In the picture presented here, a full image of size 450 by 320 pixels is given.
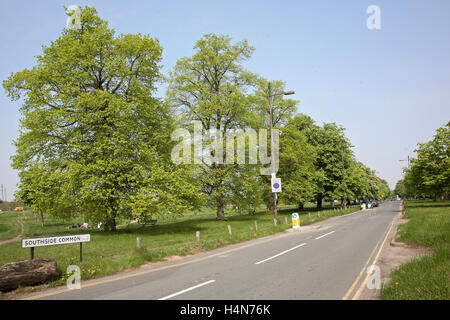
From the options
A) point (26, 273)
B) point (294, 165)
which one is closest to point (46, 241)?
point (26, 273)

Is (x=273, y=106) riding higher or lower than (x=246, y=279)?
higher

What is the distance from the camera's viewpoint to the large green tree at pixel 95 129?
65.7 feet

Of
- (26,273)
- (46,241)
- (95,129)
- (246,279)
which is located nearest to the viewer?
(246,279)

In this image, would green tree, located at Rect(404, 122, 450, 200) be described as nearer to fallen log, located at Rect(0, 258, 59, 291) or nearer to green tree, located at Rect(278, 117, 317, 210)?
green tree, located at Rect(278, 117, 317, 210)

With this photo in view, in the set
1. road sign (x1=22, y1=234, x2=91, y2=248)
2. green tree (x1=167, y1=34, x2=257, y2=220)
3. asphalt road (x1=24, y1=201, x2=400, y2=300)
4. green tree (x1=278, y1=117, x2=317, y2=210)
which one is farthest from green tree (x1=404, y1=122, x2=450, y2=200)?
road sign (x1=22, y1=234, x2=91, y2=248)

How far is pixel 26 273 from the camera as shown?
331 inches

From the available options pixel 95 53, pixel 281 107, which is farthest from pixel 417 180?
pixel 95 53

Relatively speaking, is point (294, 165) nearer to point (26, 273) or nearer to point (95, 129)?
point (95, 129)

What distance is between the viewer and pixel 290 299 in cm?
624

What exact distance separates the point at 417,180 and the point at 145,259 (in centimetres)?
4085

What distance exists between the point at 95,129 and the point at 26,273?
14.9m

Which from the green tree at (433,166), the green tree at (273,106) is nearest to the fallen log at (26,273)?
the green tree at (273,106)

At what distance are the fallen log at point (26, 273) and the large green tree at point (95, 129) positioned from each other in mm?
→ 10577

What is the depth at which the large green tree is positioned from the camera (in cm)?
2003
